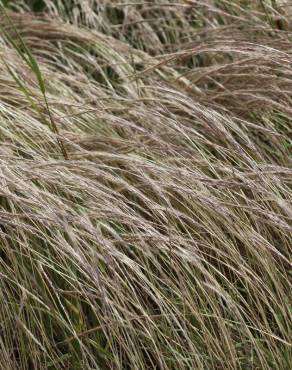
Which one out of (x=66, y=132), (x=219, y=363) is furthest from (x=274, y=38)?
(x=219, y=363)

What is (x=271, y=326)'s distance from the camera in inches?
83.6

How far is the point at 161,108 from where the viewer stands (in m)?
2.42

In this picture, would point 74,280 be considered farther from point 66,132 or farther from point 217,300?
point 66,132

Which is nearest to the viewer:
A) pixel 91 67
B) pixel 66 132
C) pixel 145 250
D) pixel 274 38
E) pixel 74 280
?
pixel 74 280

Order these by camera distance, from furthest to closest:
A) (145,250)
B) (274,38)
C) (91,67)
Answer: (91,67), (274,38), (145,250)

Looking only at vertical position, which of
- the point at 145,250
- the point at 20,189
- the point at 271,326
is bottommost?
the point at 271,326

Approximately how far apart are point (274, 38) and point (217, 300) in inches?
38.1

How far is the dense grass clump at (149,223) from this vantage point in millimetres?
1921

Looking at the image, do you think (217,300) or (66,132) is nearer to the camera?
(217,300)

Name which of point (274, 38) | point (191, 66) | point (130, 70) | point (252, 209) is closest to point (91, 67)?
point (130, 70)

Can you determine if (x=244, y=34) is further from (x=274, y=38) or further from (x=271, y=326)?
(x=271, y=326)

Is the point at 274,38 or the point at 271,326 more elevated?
the point at 274,38

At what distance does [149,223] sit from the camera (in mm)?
2031

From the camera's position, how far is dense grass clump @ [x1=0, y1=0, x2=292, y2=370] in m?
1.92
